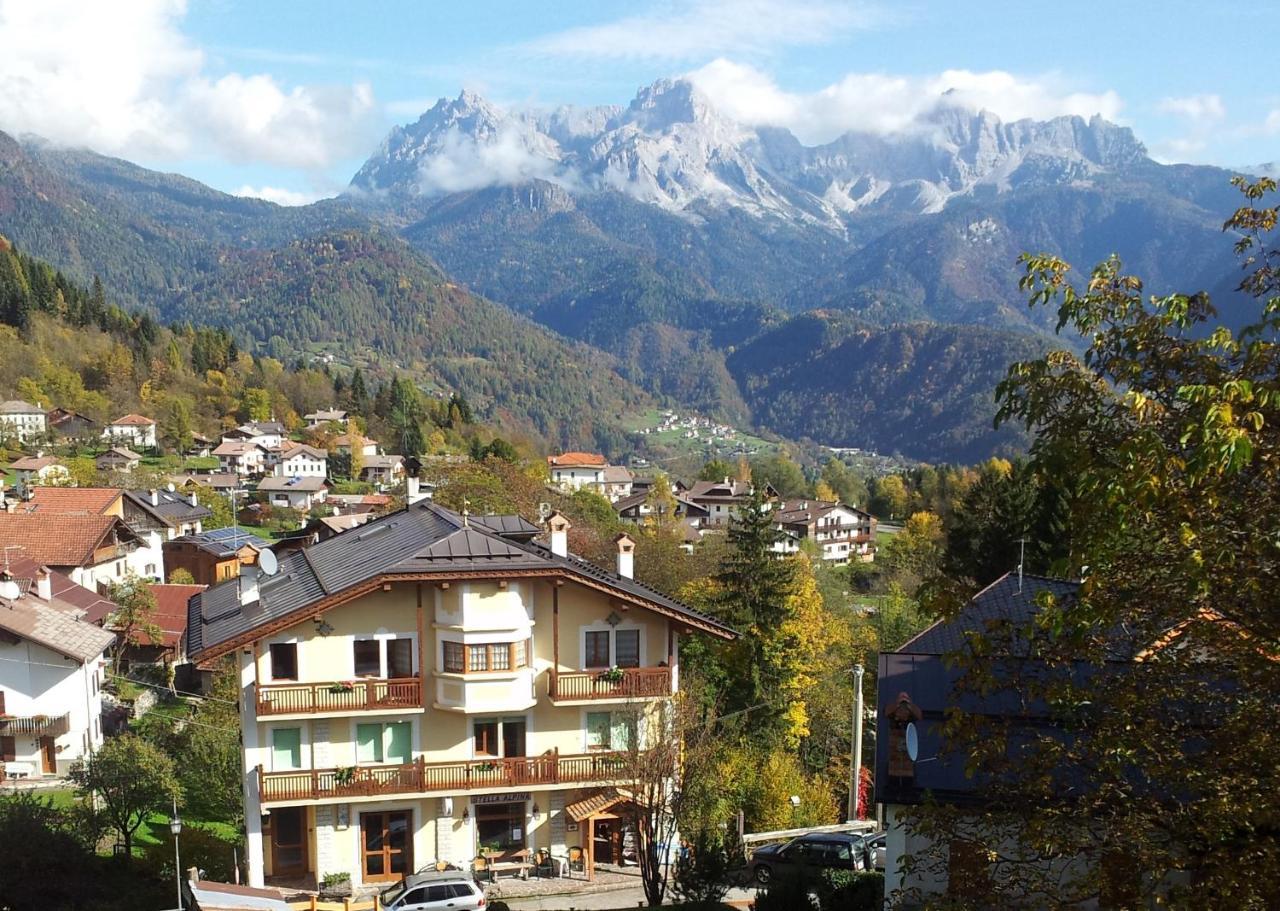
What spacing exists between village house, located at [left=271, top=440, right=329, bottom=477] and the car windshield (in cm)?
10629

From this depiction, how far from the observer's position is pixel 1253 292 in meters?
8.58

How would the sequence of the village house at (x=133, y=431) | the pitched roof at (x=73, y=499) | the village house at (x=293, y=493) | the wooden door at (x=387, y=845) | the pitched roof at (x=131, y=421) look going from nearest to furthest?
1. the wooden door at (x=387, y=845)
2. the pitched roof at (x=73, y=499)
3. the village house at (x=293, y=493)
4. the village house at (x=133, y=431)
5. the pitched roof at (x=131, y=421)

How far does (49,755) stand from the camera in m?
35.9

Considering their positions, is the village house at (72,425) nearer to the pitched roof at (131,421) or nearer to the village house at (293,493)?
the pitched roof at (131,421)

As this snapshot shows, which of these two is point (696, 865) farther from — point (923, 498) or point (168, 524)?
point (923, 498)

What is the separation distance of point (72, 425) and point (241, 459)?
2042 cm

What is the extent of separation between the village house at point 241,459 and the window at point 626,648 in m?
109

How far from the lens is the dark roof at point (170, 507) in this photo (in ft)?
231

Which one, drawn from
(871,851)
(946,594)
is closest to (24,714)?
(871,851)

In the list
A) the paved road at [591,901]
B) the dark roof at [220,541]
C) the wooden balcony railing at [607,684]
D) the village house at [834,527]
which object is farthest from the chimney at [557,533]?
the village house at [834,527]

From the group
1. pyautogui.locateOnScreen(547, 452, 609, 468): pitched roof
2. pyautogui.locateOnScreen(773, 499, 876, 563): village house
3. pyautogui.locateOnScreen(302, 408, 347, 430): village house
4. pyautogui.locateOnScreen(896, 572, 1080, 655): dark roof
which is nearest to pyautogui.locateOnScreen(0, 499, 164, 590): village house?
pyautogui.locateOnScreen(896, 572, 1080, 655): dark roof

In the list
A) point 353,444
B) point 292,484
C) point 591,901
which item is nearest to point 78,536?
point 591,901

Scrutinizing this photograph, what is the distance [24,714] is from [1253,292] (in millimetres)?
38378

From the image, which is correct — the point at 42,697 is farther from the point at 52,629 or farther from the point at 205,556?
the point at 205,556
